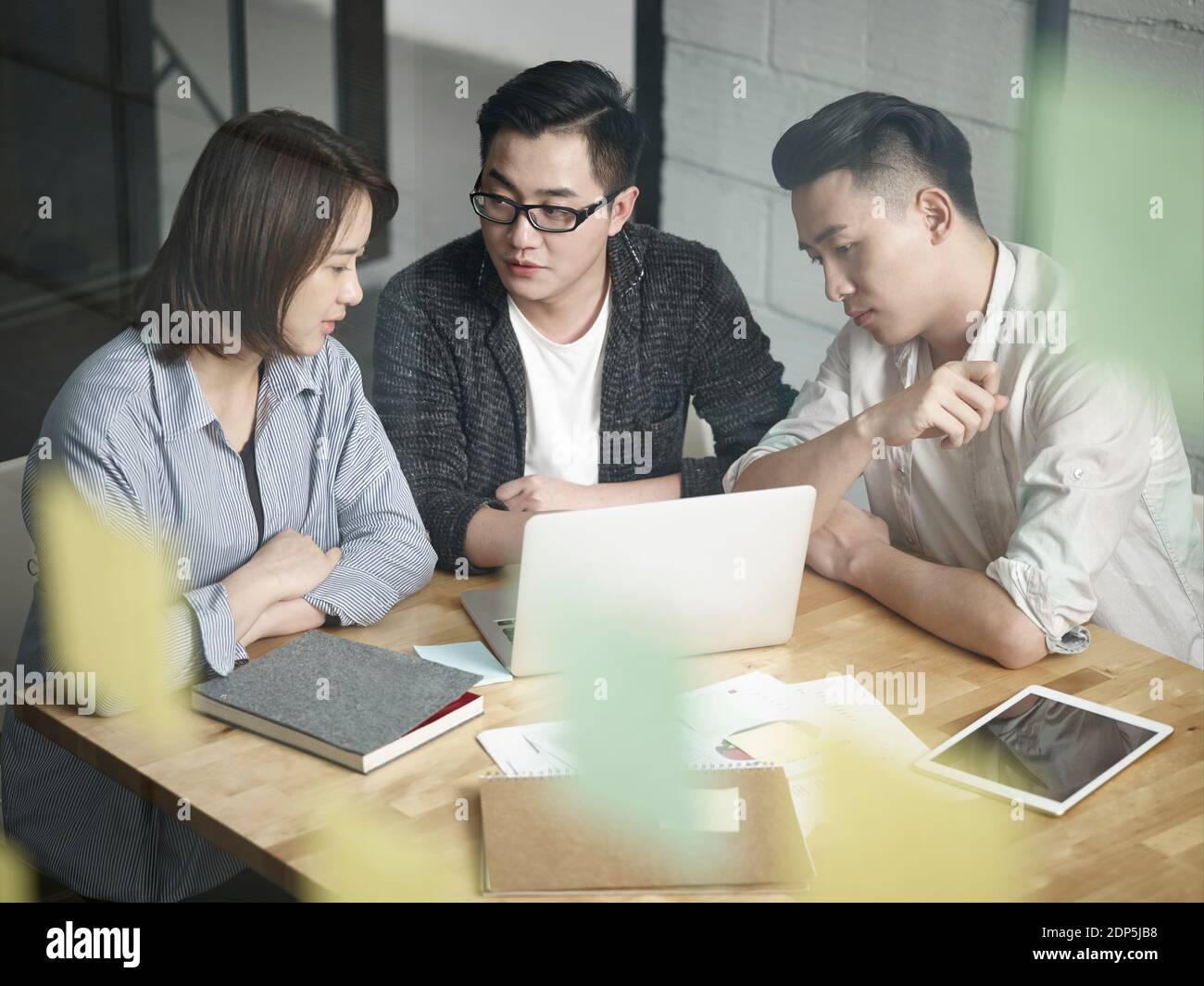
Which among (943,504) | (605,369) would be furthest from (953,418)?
(605,369)

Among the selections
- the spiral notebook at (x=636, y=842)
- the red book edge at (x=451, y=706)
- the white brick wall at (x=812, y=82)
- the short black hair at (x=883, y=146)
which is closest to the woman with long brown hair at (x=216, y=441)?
the red book edge at (x=451, y=706)

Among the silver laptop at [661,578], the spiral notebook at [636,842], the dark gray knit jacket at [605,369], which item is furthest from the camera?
the dark gray knit jacket at [605,369]

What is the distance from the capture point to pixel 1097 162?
2.16 metres

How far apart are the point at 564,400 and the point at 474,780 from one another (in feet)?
3.08

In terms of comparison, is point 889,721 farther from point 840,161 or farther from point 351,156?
point 351,156

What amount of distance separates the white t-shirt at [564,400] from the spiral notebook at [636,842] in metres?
0.94

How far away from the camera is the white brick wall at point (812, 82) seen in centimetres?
214

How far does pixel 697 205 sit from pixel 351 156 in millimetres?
1386

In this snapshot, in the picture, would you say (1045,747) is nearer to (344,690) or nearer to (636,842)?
(636,842)

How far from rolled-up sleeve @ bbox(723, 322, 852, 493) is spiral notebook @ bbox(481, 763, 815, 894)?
2.50 feet

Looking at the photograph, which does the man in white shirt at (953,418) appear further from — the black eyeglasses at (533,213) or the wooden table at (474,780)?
the black eyeglasses at (533,213)

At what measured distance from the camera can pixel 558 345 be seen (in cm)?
211

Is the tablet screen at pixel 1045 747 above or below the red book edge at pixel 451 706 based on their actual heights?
below
